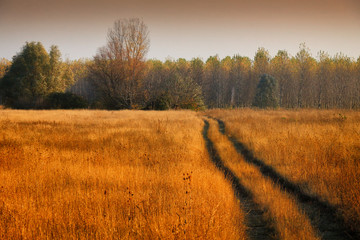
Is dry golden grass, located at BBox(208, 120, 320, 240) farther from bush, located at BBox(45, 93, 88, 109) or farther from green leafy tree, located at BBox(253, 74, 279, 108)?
bush, located at BBox(45, 93, 88, 109)

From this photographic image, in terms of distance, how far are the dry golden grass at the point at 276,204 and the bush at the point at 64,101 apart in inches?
1349

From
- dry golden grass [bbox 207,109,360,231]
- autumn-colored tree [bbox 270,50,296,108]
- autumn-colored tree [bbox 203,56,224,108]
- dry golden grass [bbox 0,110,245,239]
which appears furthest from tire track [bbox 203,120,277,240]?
autumn-colored tree [bbox 203,56,224,108]

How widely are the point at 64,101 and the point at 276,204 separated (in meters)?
39.0

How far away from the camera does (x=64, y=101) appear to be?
38.0 meters

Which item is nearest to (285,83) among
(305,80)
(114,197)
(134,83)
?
(305,80)

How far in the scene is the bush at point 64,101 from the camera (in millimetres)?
37750

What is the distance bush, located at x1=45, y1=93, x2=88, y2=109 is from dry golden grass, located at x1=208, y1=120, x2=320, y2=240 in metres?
34.3

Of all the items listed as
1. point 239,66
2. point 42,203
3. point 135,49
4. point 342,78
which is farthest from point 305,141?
point 239,66

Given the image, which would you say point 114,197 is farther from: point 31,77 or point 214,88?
point 214,88

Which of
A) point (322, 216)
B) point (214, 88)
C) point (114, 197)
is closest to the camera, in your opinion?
point (114, 197)

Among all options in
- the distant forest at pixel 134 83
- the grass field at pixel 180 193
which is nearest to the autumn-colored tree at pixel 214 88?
the distant forest at pixel 134 83

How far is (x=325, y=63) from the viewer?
163ft

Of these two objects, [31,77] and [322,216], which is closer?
[322,216]

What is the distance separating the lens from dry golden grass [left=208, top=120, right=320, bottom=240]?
3.96m
